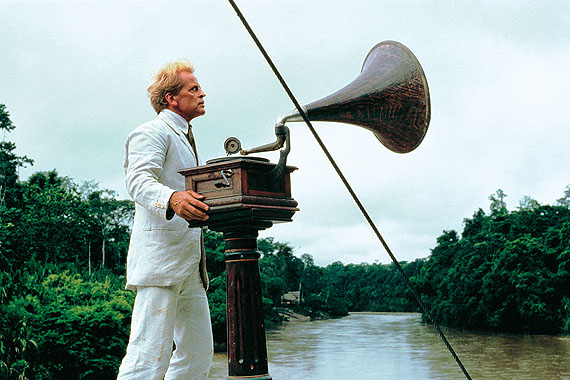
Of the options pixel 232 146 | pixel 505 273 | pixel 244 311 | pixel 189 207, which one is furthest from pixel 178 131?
pixel 505 273

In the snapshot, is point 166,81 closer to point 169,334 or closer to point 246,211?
point 246,211

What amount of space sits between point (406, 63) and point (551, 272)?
1586 centimetres

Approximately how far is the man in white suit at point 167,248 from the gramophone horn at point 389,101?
0.60 m

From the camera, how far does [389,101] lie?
9.78 ft

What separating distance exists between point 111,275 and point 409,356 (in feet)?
23.2

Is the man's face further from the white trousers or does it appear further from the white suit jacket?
the white trousers

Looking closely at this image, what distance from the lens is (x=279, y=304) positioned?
26.0 metres

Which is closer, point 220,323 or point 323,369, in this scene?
point 323,369

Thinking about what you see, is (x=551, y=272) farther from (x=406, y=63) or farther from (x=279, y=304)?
(x=406, y=63)

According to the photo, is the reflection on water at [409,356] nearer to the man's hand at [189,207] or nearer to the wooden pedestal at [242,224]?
the wooden pedestal at [242,224]

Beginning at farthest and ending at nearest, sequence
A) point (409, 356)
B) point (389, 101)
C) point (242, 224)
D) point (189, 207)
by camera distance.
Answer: point (409, 356)
point (389, 101)
point (242, 224)
point (189, 207)

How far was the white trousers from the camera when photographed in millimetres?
2418

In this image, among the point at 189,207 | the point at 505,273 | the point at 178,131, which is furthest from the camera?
the point at 505,273

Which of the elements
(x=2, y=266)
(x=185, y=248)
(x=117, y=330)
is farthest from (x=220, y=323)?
(x=185, y=248)
